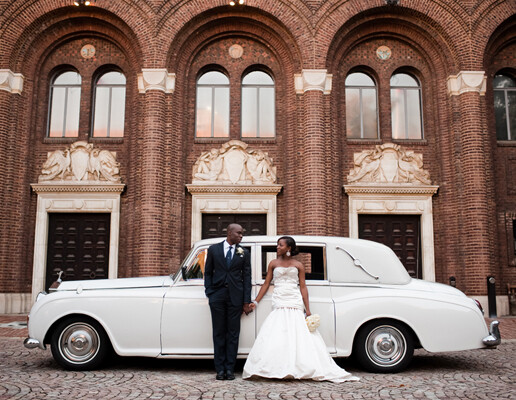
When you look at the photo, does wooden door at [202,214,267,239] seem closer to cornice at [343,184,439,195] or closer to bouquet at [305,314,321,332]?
cornice at [343,184,439,195]

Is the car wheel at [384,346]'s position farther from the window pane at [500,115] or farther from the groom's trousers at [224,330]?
the window pane at [500,115]

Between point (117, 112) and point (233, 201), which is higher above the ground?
point (117, 112)

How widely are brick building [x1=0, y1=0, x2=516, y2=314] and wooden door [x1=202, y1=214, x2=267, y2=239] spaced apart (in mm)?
30

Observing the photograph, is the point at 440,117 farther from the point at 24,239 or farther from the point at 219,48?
the point at 24,239

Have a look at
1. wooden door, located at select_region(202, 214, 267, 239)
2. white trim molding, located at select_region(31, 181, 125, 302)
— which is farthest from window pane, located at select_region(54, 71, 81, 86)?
wooden door, located at select_region(202, 214, 267, 239)

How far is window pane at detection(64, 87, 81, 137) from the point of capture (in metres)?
15.4

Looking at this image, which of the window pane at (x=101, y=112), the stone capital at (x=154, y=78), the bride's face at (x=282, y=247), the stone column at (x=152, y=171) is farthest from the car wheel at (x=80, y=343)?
the window pane at (x=101, y=112)

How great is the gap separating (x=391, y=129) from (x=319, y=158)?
8.90 feet

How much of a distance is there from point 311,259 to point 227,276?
4.38ft

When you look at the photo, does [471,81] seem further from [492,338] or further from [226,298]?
[226,298]

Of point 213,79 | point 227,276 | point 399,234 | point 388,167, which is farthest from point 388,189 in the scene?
point 227,276

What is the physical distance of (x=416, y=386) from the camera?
571 cm

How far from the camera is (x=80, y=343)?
21.4ft

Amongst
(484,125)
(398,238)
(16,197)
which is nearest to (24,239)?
(16,197)
